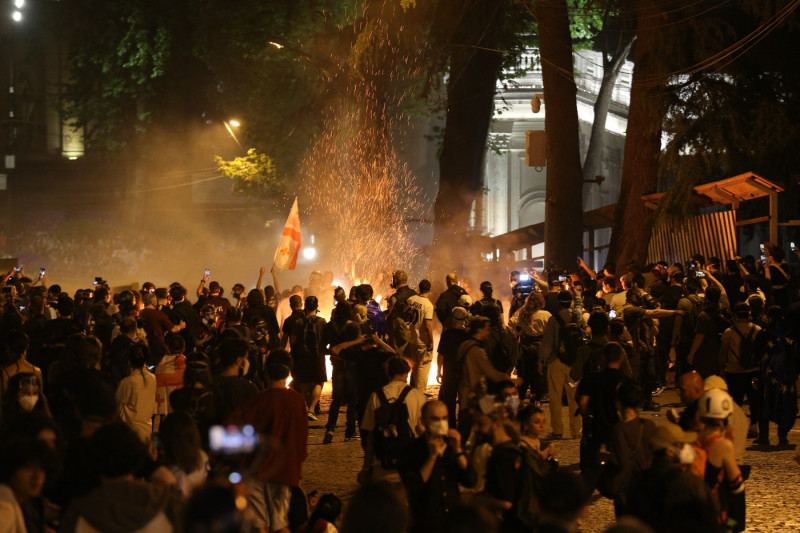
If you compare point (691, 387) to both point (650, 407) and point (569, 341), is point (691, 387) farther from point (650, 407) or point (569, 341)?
point (650, 407)

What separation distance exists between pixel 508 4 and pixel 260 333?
13696mm

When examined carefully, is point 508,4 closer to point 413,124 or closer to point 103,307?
point 103,307

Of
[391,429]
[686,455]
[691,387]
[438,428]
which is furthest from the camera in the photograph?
[391,429]

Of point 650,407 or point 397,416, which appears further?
point 650,407

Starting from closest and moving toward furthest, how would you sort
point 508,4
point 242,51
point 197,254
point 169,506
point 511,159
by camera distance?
point 169,506 → point 508,4 → point 242,51 → point 511,159 → point 197,254

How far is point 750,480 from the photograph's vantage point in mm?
9391

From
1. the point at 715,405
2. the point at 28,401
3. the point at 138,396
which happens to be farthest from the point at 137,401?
the point at 715,405

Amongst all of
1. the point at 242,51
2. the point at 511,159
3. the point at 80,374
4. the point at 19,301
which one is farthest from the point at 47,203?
the point at 80,374

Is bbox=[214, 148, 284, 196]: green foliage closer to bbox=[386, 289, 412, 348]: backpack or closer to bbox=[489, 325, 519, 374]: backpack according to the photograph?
bbox=[386, 289, 412, 348]: backpack

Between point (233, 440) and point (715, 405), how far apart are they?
2.72m

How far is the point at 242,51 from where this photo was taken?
123 ft

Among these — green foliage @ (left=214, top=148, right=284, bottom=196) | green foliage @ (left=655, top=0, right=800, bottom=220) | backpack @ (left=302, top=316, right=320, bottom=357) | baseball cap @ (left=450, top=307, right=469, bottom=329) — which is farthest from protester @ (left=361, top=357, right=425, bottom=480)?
green foliage @ (left=214, top=148, right=284, bottom=196)

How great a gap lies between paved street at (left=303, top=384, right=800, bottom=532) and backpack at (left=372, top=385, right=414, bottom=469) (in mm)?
1753

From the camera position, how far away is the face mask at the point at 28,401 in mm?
7133
